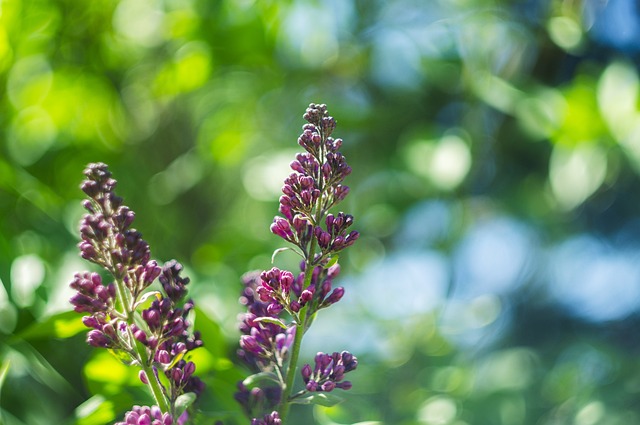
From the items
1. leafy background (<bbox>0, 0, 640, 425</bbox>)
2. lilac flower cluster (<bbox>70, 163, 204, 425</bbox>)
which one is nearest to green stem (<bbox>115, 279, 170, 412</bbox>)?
lilac flower cluster (<bbox>70, 163, 204, 425</bbox>)

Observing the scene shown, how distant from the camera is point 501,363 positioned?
0.71 metres

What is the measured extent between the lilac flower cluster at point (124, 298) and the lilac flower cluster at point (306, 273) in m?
0.03

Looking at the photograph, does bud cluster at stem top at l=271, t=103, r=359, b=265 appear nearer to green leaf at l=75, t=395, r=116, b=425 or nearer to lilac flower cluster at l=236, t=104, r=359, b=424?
lilac flower cluster at l=236, t=104, r=359, b=424

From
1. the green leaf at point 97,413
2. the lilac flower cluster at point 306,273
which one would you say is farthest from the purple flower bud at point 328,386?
the green leaf at point 97,413

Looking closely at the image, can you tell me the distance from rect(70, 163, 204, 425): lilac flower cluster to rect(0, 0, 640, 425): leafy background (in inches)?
8.3

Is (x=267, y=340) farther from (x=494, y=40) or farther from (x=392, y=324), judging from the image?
(x=494, y=40)

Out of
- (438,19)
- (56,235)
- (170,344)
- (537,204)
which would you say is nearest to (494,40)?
(438,19)

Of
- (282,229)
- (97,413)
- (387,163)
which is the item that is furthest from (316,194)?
Answer: (387,163)

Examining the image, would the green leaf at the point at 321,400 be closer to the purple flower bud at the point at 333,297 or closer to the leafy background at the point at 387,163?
the purple flower bud at the point at 333,297

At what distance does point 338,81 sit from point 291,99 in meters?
0.07

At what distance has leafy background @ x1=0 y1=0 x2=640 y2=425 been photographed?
1.98ft

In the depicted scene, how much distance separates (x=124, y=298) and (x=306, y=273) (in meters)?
0.07

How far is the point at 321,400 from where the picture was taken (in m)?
0.28

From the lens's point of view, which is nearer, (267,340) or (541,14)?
(267,340)
